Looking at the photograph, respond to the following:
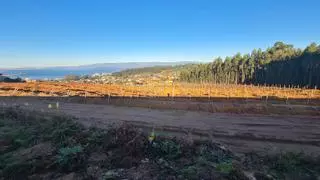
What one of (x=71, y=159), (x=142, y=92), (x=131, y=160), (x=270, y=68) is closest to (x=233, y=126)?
(x=131, y=160)

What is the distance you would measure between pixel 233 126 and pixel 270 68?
65893 millimetres

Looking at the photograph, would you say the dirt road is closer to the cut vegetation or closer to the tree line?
the cut vegetation

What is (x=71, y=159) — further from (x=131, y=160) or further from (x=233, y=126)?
(x=233, y=126)

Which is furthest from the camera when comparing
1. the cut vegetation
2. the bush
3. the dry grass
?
the dry grass

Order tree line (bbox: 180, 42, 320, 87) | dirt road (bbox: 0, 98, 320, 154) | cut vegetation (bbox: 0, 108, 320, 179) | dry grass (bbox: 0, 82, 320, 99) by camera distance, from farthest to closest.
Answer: tree line (bbox: 180, 42, 320, 87)
dry grass (bbox: 0, 82, 320, 99)
dirt road (bbox: 0, 98, 320, 154)
cut vegetation (bbox: 0, 108, 320, 179)

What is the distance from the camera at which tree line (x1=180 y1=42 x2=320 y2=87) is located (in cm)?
6924

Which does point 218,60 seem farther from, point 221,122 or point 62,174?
point 62,174

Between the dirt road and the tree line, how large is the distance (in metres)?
48.2

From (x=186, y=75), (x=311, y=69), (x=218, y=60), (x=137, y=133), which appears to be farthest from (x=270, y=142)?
(x=186, y=75)

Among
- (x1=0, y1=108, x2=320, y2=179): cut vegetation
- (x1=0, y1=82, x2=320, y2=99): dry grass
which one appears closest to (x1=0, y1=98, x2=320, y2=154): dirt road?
(x1=0, y1=108, x2=320, y2=179): cut vegetation

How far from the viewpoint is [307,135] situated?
17.3m

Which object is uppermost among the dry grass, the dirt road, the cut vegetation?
the cut vegetation

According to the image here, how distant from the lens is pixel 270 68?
8119 centimetres

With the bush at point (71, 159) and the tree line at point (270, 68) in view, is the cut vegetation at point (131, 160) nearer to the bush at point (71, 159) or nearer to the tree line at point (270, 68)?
the bush at point (71, 159)
